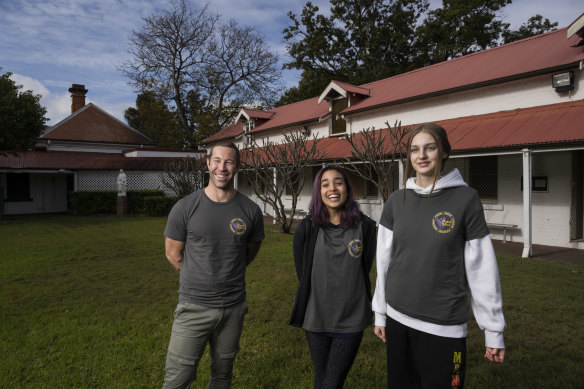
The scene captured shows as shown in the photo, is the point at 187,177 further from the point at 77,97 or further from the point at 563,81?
the point at 563,81

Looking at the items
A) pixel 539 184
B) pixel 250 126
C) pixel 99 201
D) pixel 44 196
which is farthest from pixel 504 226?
pixel 44 196

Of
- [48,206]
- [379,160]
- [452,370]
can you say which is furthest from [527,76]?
[48,206]

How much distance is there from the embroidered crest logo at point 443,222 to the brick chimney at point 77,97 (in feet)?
106

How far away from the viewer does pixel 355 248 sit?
91.9 inches

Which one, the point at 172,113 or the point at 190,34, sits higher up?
the point at 190,34

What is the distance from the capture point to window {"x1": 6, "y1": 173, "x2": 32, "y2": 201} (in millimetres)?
20755

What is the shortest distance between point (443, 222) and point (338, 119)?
14.9 metres

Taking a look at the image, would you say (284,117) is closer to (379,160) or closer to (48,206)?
(379,160)

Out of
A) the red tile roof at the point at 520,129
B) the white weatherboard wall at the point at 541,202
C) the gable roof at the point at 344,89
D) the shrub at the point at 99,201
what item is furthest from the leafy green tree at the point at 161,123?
the white weatherboard wall at the point at 541,202

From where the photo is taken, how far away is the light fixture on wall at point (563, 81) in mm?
9188

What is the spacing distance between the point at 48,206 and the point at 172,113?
52.4ft

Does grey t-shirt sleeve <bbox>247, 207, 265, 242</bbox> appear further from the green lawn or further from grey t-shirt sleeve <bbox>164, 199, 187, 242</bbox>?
the green lawn

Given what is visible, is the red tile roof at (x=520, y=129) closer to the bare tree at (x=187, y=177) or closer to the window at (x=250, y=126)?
the window at (x=250, y=126)

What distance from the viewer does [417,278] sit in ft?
6.49
